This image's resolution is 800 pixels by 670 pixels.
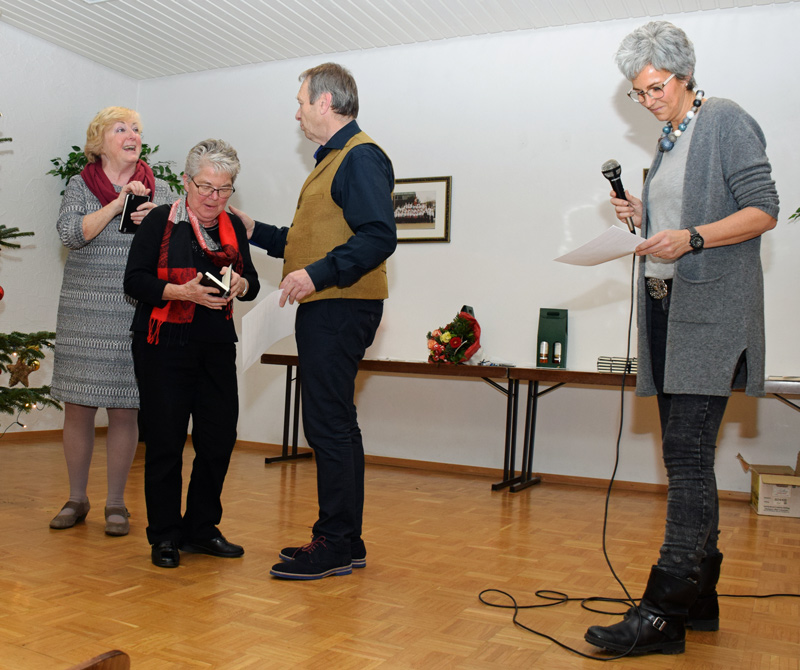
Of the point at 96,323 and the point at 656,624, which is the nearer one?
the point at 656,624

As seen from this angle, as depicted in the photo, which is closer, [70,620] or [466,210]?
[70,620]

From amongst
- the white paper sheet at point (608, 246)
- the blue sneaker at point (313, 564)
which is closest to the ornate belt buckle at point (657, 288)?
the white paper sheet at point (608, 246)

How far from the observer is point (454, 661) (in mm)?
1719

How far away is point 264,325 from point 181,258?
364mm

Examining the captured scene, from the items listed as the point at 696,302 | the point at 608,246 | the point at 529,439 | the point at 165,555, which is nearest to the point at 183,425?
the point at 165,555

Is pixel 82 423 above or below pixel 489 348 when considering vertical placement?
below

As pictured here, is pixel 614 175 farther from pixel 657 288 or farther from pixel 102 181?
pixel 102 181

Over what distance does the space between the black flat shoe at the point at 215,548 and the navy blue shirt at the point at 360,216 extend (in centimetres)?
100

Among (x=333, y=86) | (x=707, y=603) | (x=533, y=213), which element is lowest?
(x=707, y=603)

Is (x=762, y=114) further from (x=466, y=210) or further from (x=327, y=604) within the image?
(x=327, y=604)

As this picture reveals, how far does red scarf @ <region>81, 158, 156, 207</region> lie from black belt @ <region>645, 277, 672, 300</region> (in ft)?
6.50

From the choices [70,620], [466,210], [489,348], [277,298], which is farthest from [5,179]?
[70,620]

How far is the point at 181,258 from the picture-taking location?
2.48 m

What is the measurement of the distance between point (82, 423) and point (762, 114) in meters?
4.09
